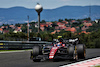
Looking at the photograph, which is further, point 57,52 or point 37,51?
point 37,51

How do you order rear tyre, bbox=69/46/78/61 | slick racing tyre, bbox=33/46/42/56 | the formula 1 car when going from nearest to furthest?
the formula 1 car → rear tyre, bbox=69/46/78/61 → slick racing tyre, bbox=33/46/42/56

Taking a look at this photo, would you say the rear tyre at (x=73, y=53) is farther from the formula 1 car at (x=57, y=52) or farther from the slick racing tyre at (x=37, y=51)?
the slick racing tyre at (x=37, y=51)

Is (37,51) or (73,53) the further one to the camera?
(37,51)

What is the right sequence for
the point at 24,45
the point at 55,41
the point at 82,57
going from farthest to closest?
the point at 24,45
the point at 55,41
the point at 82,57

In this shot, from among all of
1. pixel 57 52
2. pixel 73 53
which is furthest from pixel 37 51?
pixel 73 53

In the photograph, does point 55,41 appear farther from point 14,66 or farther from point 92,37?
point 92,37

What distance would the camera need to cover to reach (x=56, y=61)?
11.6m

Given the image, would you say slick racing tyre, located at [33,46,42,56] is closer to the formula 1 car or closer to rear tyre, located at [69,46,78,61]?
the formula 1 car

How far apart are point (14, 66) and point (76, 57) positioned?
3.63 metres

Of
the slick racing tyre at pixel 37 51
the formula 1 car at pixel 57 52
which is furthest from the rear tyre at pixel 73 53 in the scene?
the slick racing tyre at pixel 37 51

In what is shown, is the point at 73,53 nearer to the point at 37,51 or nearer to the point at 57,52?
the point at 57,52

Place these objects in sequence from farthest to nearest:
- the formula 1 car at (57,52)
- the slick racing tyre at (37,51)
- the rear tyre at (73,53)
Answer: the slick racing tyre at (37,51)
the rear tyre at (73,53)
the formula 1 car at (57,52)

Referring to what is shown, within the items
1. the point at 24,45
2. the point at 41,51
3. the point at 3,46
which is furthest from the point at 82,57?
the point at 24,45

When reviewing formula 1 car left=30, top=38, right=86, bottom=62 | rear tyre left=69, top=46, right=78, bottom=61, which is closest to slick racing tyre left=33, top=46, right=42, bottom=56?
formula 1 car left=30, top=38, right=86, bottom=62
